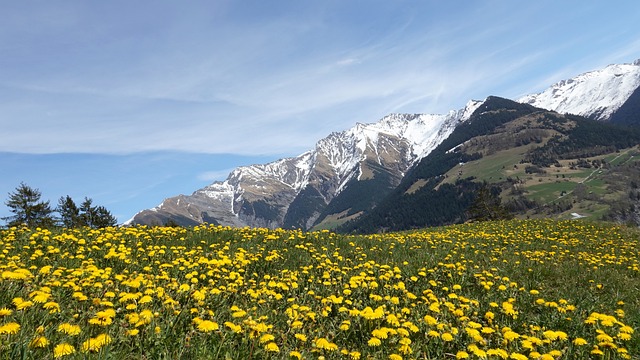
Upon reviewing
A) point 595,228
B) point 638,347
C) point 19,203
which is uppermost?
point 19,203

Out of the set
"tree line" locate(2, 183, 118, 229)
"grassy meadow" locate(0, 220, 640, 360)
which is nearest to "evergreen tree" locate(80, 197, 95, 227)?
"tree line" locate(2, 183, 118, 229)

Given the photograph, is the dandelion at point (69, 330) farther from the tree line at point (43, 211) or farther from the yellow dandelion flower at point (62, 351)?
the tree line at point (43, 211)

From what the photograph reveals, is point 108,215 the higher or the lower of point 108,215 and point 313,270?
the higher

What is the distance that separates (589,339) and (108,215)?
233 ft

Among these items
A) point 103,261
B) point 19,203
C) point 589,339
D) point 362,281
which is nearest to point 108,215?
point 19,203

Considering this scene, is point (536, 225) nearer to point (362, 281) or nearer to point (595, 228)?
point (595, 228)

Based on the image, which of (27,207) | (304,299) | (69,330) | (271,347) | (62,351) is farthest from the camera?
(27,207)

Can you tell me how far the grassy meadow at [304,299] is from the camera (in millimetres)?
4352

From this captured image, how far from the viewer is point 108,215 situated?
63.0m

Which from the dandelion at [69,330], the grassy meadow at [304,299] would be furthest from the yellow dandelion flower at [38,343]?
the dandelion at [69,330]

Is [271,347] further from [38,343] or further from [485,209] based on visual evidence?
[485,209]

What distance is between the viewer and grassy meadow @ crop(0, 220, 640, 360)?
4.35m

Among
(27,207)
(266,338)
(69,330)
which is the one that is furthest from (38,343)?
(27,207)

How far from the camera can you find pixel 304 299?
24.3 feet
